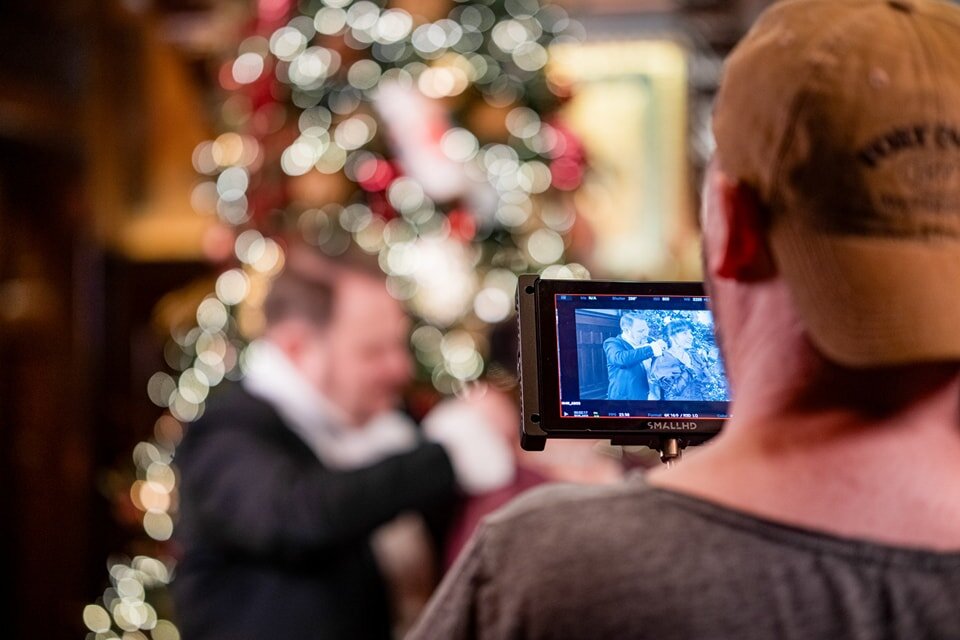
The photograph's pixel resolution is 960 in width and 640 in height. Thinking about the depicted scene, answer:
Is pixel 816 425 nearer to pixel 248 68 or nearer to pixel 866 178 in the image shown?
pixel 866 178

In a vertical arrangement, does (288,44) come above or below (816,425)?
above

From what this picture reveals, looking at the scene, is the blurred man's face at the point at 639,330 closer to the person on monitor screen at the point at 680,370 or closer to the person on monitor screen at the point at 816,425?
the person on monitor screen at the point at 680,370

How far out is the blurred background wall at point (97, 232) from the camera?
4.50 m

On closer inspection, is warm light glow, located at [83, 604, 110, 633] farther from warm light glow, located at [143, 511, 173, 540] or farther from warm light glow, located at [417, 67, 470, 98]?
warm light glow, located at [417, 67, 470, 98]

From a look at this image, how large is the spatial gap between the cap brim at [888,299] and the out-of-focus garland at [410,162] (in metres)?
2.13

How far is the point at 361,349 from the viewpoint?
238 centimetres

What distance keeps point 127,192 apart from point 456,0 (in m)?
2.13

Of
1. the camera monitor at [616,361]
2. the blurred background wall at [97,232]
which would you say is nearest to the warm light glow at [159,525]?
the blurred background wall at [97,232]

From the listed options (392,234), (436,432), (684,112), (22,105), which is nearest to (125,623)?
(392,234)

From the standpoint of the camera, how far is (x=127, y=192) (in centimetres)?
477

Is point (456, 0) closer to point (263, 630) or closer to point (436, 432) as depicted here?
point (436, 432)

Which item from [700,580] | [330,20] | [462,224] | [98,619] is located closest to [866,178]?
[700,580]

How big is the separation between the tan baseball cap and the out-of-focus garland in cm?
212

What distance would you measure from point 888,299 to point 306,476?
154 centimetres
